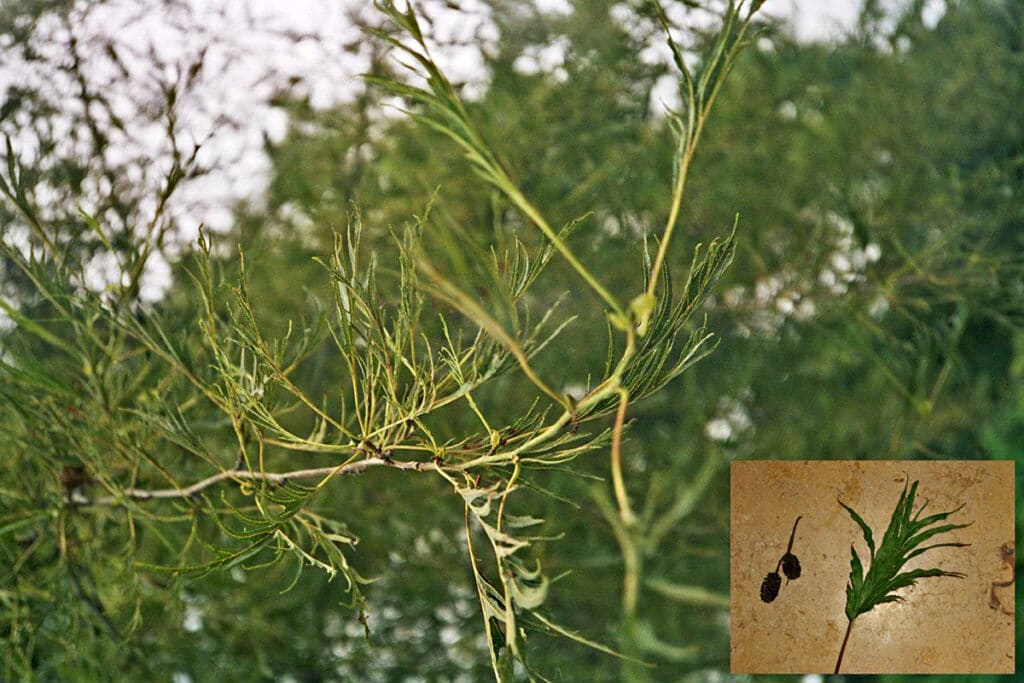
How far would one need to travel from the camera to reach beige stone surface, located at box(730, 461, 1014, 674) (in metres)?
0.44

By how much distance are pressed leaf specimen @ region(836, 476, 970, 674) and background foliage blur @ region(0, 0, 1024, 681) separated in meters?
0.06

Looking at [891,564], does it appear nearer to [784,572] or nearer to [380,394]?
[784,572]

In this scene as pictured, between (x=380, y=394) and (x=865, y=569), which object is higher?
(x=380, y=394)

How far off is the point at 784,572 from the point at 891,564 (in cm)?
5

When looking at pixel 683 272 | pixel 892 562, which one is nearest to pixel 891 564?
pixel 892 562

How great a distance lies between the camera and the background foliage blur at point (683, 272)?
496 millimetres

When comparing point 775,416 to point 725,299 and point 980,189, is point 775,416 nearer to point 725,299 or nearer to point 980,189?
point 725,299

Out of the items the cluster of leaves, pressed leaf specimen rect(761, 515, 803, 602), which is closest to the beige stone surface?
pressed leaf specimen rect(761, 515, 803, 602)

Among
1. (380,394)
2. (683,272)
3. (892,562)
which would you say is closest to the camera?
(380,394)

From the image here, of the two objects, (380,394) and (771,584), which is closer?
(380,394)

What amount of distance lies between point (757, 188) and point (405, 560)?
276 millimetres

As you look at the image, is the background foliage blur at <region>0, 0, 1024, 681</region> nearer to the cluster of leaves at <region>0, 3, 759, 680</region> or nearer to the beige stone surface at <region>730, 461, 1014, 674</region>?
the beige stone surface at <region>730, 461, 1014, 674</region>

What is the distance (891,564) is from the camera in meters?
0.41

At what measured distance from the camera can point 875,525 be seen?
439 mm
